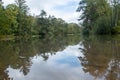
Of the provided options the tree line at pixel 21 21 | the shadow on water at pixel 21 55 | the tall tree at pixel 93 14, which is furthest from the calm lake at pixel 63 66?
the tall tree at pixel 93 14

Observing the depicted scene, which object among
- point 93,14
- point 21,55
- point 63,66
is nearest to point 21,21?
point 93,14

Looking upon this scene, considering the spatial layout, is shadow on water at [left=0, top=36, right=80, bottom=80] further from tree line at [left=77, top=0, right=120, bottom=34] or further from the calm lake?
tree line at [left=77, top=0, right=120, bottom=34]

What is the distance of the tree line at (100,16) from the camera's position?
197ft

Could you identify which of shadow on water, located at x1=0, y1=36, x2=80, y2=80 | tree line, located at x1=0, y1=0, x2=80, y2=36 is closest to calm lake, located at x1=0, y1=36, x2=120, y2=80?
shadow on water, located at x1=0, y1=36, x2=80, y2=80

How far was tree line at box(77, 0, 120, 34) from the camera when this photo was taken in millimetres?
60019

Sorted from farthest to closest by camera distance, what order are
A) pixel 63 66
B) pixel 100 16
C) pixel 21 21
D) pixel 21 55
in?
1. pixel 21 21
2. pixel 100 16
3. pixel 21 55
4. pixel 63 66

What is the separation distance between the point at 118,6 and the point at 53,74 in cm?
5611

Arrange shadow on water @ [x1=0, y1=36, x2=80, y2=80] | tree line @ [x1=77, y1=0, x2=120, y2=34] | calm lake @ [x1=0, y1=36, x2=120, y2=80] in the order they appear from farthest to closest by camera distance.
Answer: tree line @ [x1=77, y1=0, x2=120, y2=34], shadow on water @ [x1=0, y1=36, x2=80, y2=80], calm lake @ [x1=0, y1=36, x2=120, y2=80]

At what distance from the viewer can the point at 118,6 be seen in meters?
63.2

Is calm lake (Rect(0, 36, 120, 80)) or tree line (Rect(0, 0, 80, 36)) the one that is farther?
tree line (Rect(0, 0, 80, 36))

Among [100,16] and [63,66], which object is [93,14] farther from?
[63,66]

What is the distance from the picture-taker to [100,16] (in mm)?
68875

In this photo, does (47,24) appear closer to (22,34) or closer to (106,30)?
(22,34)

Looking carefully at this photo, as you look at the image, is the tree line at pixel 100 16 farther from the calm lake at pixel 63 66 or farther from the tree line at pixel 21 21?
the calm lake at pixel 63 66
